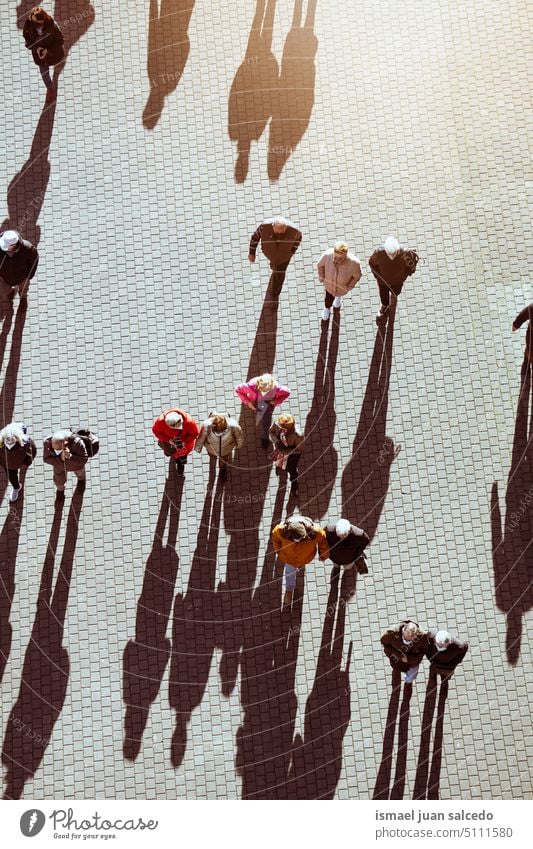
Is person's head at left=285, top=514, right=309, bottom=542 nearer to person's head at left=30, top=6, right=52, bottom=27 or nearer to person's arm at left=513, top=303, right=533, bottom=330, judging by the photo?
person's arm at left=513, top=303, right=533, bottom=330

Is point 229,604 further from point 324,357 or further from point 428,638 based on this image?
point 324,357

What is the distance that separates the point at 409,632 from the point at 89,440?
4.80 metres

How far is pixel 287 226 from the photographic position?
50.9ft

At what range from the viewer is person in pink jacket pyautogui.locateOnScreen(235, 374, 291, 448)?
1473cm

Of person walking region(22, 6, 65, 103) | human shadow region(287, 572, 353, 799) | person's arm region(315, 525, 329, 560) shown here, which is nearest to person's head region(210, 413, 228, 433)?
person's arm region(315, 525, 329, 560)

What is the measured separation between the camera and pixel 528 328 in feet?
52.3

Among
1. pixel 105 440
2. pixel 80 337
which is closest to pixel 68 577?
pixel 105 440

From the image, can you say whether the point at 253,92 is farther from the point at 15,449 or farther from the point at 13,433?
the point at 15,449

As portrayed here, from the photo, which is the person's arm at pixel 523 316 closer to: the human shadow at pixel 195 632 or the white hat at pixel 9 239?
the human shadow at pixel 195 632

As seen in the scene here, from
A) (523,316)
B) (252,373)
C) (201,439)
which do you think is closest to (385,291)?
(523,316)

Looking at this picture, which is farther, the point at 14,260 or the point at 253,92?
the point at 253,92

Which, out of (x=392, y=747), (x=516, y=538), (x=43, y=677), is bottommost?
(x=392, y=747)

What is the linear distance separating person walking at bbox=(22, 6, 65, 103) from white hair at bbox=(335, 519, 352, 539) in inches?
338

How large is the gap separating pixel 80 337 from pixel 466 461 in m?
5.78
